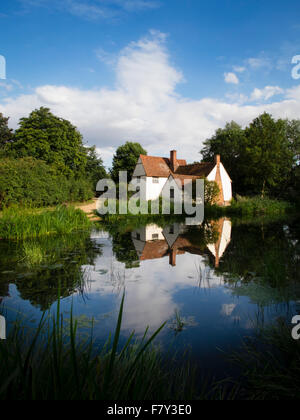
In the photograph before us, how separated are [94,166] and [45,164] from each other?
813 inches

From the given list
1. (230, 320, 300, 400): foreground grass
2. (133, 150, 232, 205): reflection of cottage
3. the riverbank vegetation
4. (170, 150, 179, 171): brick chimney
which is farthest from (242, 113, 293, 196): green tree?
the riverbank vegetation

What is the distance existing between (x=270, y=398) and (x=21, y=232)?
10.3 m

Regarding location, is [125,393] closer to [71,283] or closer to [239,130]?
[71,283]

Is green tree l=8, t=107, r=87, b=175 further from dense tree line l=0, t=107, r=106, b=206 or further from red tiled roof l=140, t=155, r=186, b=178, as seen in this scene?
red tiled roof l=140, t=155, r=186, b=178

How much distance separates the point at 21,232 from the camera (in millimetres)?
10375

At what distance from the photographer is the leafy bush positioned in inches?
603

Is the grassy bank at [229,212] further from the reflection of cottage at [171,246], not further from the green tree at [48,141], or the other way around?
the green tree at [48,141]

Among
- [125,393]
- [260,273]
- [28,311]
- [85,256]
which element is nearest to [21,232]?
[85,256]

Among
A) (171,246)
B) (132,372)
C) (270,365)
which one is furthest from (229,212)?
(132,372)

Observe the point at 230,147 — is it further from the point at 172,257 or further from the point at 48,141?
the point at 172,257

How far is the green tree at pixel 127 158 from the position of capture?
46469 millimetres

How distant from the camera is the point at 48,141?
31047 mm

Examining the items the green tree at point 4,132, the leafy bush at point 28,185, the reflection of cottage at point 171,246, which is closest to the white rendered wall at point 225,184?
the leafy bush at point 28,185

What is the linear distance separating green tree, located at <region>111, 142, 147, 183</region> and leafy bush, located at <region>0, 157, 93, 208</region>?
77.6ft
